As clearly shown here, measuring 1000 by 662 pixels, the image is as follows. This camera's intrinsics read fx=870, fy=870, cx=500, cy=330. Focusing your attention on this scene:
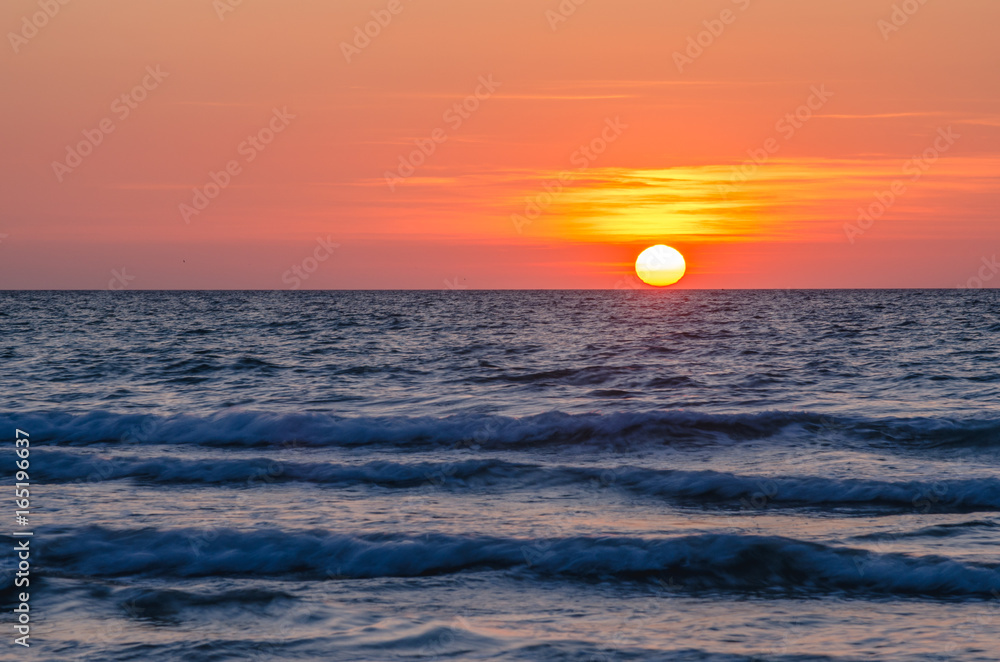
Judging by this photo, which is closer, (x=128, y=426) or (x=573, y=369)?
(x=128, y=426)

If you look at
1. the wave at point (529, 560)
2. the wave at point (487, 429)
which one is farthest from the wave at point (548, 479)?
the wave at point (529, 560)

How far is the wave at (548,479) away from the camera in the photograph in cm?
1187

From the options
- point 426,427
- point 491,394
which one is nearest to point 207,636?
point 426,427

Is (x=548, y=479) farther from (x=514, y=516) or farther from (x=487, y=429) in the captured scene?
(x=487, y=429)

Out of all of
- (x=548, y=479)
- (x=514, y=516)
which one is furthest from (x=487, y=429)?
(x=514, y=516)

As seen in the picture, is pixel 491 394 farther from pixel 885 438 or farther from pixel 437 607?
pixel 437 607

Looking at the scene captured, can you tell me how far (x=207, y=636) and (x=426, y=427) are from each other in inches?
421

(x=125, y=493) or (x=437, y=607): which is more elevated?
(x=125, y=493)

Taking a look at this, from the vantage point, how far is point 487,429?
1741 centimetres

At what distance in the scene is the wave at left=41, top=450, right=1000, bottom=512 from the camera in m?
11.9

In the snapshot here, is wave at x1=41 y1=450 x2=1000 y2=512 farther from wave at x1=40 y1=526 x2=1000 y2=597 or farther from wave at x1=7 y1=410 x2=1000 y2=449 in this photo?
wave at x1=40 y1=526 x2=1000 y2=597

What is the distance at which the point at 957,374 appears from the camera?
25.2 m

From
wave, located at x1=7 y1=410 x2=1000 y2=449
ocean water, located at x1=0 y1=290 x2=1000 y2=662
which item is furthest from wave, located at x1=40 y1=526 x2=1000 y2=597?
wave, located at x1=7 y1=410 x2=1000 y2=449

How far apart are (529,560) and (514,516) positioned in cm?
176
